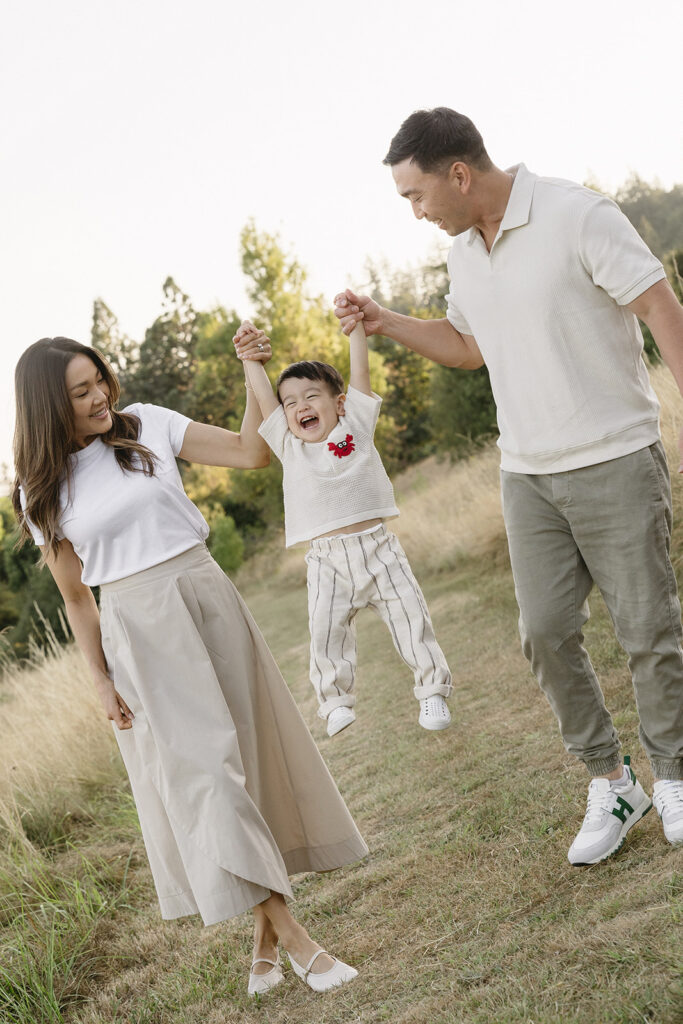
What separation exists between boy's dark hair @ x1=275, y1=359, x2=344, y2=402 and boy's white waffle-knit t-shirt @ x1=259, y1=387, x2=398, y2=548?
0.11 metres

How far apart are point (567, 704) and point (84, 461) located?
187 centimetres

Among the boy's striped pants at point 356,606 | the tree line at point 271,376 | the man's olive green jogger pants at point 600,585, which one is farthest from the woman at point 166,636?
the tree line at point 271,376

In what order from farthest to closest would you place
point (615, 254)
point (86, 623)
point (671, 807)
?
1. point (86, 623)
2. point (671, 807)
3. point (615, 254)

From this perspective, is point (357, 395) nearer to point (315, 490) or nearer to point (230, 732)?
point (315, 490)

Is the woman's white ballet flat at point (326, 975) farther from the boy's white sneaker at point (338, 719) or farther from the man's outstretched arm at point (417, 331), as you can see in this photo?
the man's outstretched arm at point (417, 331)

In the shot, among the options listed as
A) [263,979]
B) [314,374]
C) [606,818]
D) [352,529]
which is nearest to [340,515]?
[352,529]

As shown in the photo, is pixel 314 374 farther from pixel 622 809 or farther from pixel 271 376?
pixel 271 376

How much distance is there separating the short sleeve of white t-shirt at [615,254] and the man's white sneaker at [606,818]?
1683 millimetres

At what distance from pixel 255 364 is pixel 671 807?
2111 millimetres

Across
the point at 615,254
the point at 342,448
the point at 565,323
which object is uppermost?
the point at 615,254

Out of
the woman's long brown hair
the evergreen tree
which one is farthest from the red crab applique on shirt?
the evergreen tree

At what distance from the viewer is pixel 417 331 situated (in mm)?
3686

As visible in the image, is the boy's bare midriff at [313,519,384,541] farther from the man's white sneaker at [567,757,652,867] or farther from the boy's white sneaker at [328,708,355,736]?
the man's white sneaker at [567,757,652,867]

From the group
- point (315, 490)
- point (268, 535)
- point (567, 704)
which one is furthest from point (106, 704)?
point (268, 535)
